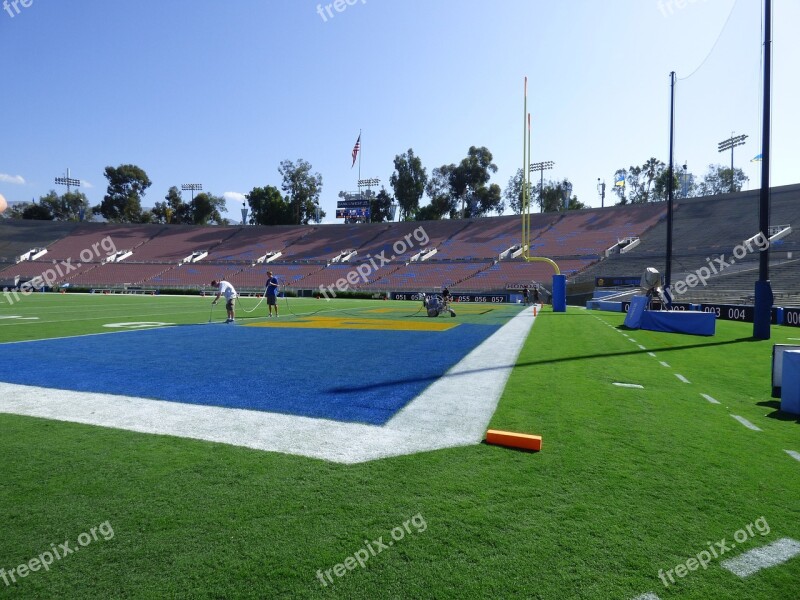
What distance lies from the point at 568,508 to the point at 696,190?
117 m

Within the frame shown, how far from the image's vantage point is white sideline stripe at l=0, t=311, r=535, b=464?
449 centimetres

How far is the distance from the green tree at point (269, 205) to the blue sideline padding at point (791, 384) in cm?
8957

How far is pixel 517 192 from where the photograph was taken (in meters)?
102

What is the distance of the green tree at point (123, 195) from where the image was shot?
98500 mm

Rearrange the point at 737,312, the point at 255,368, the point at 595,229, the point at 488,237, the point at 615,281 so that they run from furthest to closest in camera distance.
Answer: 1. the point at 488,237
2. the point at 595,229
3. the point at 615,281
4. the point at 737,312
5. the point at 255,368

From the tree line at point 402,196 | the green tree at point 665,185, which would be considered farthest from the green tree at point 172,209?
the green tree at point 665,185

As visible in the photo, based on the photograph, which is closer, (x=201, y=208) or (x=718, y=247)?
(x=718, y=247)

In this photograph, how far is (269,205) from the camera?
8950 centimetres

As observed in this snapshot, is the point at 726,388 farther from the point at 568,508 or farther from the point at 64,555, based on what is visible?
the point at 64,555
